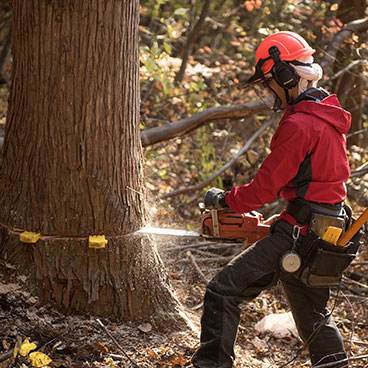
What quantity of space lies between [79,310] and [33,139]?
1148 millimetres

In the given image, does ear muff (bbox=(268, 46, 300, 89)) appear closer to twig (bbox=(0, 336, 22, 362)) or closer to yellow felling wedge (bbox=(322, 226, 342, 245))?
yellow felling wedge (bbox=(322, 226, 342, 245))

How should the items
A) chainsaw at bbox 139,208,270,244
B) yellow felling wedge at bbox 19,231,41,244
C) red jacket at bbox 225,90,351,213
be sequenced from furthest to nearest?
1. chainsaw at bbox 139,208,270,244
2. yellow felling wedge at bbox 19,231,41,244
3. red jacket at bbox 225,90,351,213

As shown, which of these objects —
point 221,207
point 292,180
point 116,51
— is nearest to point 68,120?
point 116,51

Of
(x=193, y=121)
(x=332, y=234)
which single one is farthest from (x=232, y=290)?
(x=193, y=121)

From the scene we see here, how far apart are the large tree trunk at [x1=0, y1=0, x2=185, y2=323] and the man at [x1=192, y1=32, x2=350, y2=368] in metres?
0.67

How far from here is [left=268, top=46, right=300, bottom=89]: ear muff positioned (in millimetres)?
2533

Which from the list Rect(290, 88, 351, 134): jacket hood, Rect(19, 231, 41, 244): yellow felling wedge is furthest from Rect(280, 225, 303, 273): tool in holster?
Rect(19, 231, 41, 244): yellow felling wedge

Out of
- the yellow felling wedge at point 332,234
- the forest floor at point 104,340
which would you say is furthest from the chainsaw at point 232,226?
the forest floor at point 104,340

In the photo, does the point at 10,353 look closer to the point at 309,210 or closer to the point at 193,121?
the point at 309,210

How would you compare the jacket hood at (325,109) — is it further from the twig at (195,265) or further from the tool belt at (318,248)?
the twig at (195,265)

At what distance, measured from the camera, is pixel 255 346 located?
134 inches

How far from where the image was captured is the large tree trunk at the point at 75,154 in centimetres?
257

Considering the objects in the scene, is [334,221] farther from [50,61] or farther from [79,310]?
[50,61]

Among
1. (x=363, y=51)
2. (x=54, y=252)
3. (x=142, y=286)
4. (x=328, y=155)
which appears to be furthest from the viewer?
(x=363, y=51)
